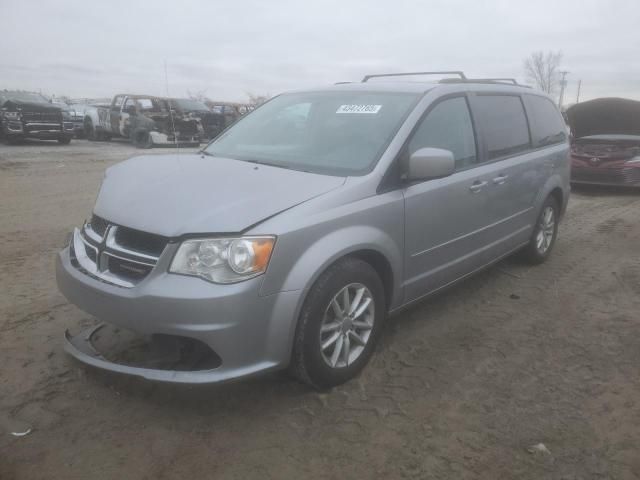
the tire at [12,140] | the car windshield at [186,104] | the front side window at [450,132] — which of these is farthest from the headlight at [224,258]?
the car windshield at [186,104]

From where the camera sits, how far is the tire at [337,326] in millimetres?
2820

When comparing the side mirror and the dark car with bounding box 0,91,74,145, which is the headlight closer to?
the side mirror

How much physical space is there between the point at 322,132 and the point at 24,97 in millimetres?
16823

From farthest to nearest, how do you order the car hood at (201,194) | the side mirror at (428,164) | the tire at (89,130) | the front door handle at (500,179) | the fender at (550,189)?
the tire at (89,130), the fender at (550,189), the front door handle at (500,179), the side mirror at (428,164), the car hood at (201,194)

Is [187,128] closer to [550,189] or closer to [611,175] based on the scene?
[611,175]

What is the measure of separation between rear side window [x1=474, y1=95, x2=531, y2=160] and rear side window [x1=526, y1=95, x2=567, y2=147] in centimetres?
20

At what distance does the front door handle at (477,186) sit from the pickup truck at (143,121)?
14260 mm

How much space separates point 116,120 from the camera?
1836 cm

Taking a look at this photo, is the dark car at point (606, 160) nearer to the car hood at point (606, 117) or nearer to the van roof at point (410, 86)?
the car hood at point (606, 117)

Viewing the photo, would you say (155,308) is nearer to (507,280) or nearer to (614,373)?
(614,373)

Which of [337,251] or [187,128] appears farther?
[187,128]

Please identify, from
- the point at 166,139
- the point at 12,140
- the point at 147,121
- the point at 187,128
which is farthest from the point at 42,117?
the point at 187,128

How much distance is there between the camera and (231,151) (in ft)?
12.9

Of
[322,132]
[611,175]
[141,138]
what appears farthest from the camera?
[141,138]
